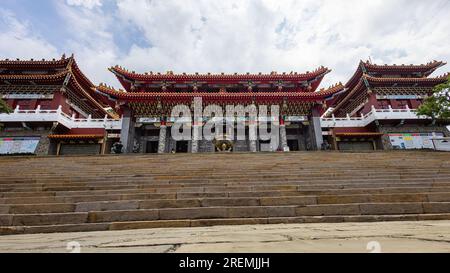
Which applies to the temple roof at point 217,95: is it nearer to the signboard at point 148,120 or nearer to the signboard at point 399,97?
the signboard at point 148,120

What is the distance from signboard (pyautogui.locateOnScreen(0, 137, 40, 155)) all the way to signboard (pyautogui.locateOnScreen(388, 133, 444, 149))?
2588 cm

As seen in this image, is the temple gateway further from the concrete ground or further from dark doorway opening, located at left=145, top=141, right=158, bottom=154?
the concrete ground

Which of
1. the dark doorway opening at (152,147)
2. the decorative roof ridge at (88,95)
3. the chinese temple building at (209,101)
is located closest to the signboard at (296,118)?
the chinese temple building at (209,101)

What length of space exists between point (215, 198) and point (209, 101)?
12.1 m

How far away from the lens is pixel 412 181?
5.21 m

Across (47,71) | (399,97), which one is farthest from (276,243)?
(47,71)

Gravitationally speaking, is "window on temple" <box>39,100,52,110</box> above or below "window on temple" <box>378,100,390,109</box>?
below

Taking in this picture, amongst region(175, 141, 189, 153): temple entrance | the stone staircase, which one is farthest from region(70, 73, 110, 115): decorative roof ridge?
the stone staircase

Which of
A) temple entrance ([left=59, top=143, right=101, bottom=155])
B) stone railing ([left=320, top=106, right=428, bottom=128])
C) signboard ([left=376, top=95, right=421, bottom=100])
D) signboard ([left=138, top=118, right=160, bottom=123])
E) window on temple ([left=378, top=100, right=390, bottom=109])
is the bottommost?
temple entrance ([left=59, top=143, right=101, bottom=155])

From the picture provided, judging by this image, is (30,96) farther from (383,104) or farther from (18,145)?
(383,104)

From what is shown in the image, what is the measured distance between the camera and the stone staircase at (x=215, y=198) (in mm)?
3363

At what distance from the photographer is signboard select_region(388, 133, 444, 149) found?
1706cm
